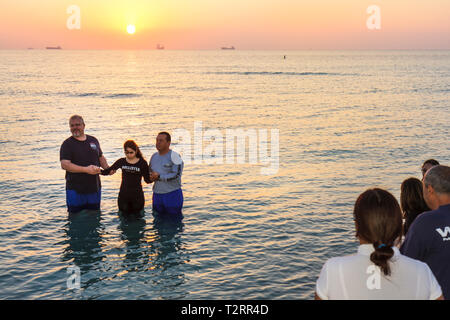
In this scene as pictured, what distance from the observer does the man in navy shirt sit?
4344 mm

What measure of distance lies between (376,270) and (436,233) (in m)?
1.81

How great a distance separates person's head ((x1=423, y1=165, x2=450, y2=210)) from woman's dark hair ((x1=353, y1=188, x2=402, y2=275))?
6.31ft

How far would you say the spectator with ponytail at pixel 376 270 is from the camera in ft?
9.33

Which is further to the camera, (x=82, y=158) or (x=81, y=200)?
(x=81, y=200)

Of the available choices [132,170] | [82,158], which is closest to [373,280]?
[132,170]

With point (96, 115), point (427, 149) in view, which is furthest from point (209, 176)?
point (96, 115)

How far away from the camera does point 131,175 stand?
35.1 feet

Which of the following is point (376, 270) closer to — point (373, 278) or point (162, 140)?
point (373, 278)

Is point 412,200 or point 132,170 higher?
point 132,170

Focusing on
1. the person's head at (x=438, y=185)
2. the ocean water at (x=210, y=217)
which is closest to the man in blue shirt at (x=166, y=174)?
the ocean water at (x=210, y=217)

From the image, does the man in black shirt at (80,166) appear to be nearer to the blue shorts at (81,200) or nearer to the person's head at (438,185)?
the blue shorts at (81,200)

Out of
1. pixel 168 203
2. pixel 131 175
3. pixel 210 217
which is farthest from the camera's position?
pixel 210 217

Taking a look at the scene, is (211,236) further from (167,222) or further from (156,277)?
(156,277)

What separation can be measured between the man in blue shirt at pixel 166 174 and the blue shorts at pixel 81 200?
1408mm
